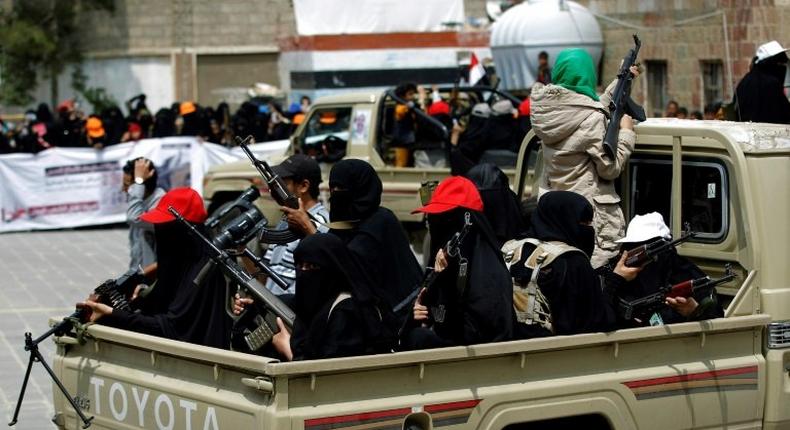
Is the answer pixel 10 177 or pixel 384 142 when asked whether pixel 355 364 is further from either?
pixel 10 177

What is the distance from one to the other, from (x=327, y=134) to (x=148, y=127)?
8.40 metres

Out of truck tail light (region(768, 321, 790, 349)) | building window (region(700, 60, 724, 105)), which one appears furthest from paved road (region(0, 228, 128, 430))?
building window (region(700, 60, 724, 105))

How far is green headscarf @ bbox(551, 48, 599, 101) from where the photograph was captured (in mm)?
7559

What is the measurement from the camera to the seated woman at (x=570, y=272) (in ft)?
19.8

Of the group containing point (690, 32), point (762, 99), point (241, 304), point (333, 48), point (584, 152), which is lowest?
point (241, 304)

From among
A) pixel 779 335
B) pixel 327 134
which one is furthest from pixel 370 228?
pixel 327 134

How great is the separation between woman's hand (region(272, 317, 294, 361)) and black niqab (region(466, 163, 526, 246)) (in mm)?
1399

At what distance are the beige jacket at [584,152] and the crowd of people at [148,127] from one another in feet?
43.0

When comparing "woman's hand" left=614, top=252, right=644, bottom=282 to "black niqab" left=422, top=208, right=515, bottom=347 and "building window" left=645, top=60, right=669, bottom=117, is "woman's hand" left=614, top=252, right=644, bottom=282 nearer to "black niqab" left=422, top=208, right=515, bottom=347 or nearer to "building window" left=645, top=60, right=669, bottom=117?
"black niqab" left=422, top=208, right=515, bottom=347

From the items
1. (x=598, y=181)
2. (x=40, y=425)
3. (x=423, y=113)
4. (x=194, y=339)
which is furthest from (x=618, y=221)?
(x=423, y=113)

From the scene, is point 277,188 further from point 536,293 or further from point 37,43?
point 37,43

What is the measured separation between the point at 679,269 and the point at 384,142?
8363 millimetres

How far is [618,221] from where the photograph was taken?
24.0ft

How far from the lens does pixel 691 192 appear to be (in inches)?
279
